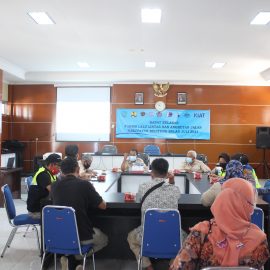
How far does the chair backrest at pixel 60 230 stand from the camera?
8.76 feet

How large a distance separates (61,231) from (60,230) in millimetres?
12

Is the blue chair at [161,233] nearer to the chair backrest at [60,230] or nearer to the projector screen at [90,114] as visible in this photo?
the chair backrest at [60,230]

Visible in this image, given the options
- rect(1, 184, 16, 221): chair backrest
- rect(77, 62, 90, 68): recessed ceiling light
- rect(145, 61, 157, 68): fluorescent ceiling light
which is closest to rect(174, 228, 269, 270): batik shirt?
rect(1, 184, 16, 221): chair backrest

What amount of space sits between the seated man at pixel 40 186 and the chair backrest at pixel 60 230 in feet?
2.87

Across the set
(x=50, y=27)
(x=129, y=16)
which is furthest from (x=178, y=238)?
(x=50, y=27)

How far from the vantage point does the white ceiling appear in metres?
4.86

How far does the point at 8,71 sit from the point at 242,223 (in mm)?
8435

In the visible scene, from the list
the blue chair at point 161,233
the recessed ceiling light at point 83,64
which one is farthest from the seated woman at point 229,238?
the recessed ceiling light at point 83,64

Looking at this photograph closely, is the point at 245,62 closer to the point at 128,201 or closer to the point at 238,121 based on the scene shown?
the point at 238,121

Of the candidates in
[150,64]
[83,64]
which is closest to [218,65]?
[150,64]

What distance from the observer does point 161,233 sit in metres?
2.63

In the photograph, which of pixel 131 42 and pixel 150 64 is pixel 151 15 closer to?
pixel 131 42

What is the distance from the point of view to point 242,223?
58.5 inches

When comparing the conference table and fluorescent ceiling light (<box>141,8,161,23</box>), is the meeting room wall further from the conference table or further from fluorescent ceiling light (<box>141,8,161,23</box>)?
the conference table
